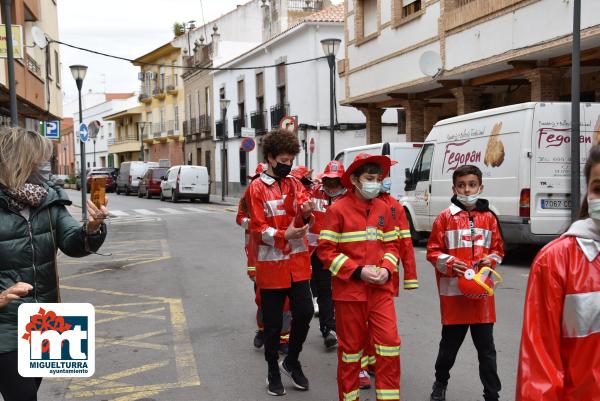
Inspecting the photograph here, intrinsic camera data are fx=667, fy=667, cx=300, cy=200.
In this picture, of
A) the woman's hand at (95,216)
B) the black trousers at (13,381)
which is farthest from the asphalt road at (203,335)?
the woman's hand at (95,216)

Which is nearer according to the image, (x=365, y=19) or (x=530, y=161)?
(x=530, y=161)

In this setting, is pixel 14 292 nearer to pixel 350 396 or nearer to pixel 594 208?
pixel 350 396

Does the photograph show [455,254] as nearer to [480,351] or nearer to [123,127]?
[480,351]

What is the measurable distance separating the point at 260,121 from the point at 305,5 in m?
7.93

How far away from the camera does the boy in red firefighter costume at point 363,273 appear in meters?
3.97

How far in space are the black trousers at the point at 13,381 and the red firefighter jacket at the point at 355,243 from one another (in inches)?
72.6

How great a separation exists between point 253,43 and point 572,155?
128 ft

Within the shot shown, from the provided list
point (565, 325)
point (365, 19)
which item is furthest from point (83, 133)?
point (565, 325)

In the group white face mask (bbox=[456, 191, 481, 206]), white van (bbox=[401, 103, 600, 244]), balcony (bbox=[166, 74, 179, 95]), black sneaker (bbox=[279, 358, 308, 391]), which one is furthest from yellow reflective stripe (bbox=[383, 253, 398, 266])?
balcony (bbox=[166, 74, 179, 95])

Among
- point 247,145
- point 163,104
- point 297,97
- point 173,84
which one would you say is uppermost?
point 173,84

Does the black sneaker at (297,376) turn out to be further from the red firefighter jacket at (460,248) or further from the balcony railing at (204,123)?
the balcony railing at (204,123)

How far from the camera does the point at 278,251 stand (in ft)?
15.6

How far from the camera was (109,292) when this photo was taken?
9.01 metres

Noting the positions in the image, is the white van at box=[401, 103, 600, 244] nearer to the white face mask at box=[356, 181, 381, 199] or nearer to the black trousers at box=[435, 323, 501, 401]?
the black trousers at box=[435, 323, 501, 401]
